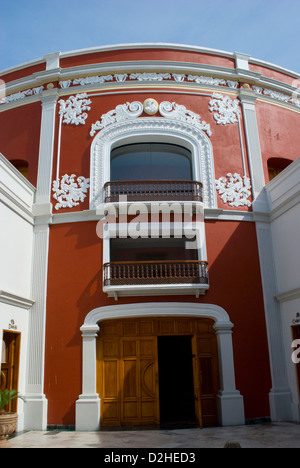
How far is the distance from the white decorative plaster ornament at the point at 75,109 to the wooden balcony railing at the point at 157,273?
4650 millimetres

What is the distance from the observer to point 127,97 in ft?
42.2

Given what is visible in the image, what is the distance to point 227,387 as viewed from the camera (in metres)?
10.5

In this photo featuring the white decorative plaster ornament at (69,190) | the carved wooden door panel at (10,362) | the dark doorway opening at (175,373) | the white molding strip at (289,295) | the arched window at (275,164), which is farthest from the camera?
the dark doorway opening at (175,373)

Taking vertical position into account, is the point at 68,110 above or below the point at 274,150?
above

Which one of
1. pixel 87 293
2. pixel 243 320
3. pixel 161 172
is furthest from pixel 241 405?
pixel 161 172

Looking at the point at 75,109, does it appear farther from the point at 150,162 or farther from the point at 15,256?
the point at 15,256

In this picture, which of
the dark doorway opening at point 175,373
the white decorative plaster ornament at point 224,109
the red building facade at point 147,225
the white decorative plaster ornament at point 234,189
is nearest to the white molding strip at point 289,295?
the red building facade at point 147,225

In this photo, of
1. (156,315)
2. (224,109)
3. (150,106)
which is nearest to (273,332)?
(156,315)

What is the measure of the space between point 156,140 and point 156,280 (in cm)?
447

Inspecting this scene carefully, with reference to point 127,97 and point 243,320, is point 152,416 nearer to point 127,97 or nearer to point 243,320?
point 243,320

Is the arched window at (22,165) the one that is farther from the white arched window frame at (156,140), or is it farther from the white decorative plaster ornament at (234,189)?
the white decorative plaster ornament at (234,189)

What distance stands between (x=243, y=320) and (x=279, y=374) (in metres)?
1.58

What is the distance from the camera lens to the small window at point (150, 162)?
1317 cm

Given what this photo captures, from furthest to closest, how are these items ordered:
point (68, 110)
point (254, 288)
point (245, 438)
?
point (68, 110) → point (254, 288) → point (245, 438)
